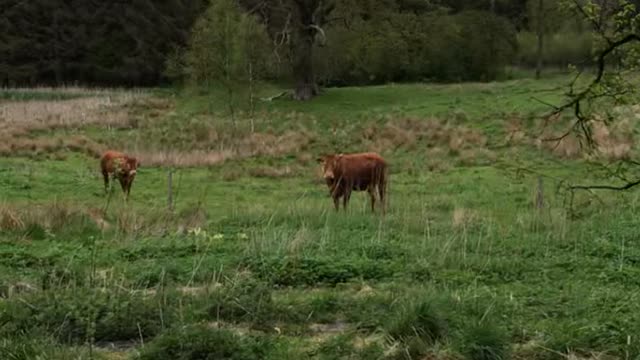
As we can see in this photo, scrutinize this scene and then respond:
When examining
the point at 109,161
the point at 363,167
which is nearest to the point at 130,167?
Result: the point at 109,161

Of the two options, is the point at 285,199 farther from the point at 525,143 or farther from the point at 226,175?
the point at 525,143

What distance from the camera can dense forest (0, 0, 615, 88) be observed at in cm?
4581

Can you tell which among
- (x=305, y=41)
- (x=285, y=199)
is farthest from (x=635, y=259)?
(x=305, y=41)

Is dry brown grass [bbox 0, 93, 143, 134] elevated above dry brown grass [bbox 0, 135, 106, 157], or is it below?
above

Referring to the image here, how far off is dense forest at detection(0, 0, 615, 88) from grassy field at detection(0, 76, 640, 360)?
10521 mm

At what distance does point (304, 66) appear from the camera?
4681 cm

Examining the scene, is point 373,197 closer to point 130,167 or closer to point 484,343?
point 130,167

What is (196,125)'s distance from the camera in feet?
114

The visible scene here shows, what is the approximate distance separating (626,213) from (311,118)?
959 inches

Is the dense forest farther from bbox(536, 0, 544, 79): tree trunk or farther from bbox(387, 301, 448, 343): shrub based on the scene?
bbox(387, 301, 448, 343): shrub

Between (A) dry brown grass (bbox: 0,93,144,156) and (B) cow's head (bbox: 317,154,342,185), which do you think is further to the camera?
(A) dry brown grass (bbox: 0,93,144,156)

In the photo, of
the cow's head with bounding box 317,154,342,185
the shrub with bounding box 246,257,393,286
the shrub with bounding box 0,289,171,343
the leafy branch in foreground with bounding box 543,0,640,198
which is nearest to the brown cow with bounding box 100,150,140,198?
the cow's head with bounding box 317,154,342,185

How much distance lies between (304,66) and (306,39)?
1.66m

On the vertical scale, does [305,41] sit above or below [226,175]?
above
